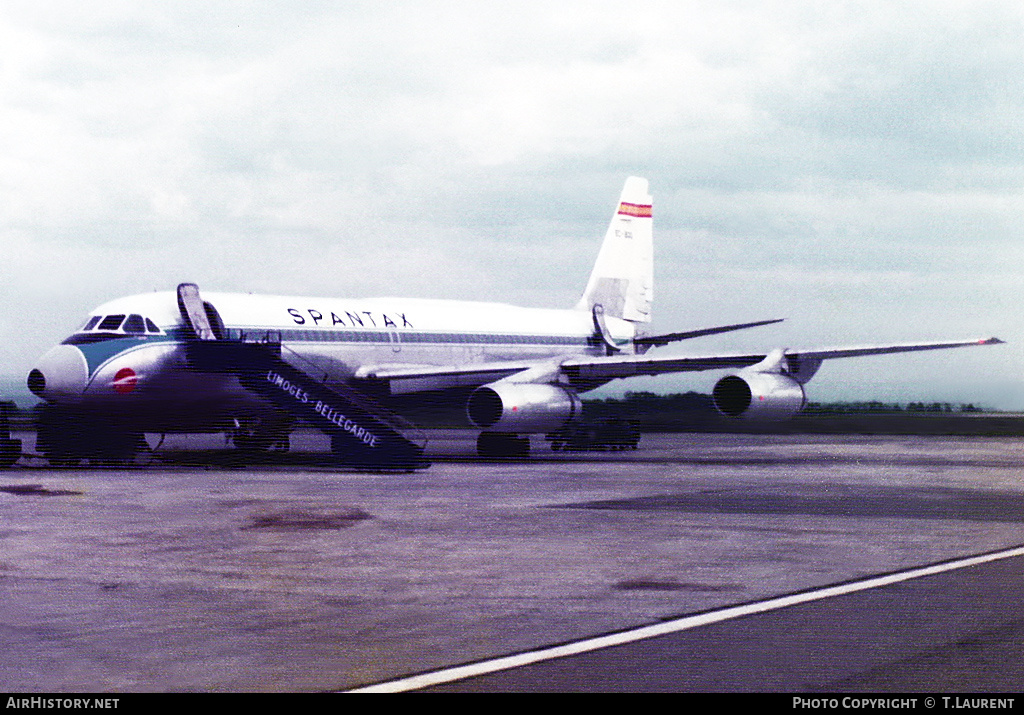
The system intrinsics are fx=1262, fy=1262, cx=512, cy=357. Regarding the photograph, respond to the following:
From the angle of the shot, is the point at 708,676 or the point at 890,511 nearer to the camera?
the point at 708,676

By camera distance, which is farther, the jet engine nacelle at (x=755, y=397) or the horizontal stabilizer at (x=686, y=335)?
the horizontal stabilizer at (x=686, y=335)

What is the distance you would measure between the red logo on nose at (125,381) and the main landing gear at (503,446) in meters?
9.62

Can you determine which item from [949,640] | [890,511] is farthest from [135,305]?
[949,640]

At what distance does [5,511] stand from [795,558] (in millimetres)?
11360

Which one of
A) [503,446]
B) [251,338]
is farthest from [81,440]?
[503,446]

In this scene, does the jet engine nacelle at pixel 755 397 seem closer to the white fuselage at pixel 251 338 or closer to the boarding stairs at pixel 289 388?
the white fuselage at pixel 251 338

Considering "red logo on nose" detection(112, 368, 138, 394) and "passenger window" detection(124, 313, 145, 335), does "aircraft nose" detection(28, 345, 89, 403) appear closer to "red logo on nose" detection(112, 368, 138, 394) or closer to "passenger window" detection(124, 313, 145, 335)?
"red logo on nose" detection(112, 368, 138, 394)

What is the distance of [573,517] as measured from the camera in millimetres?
17391

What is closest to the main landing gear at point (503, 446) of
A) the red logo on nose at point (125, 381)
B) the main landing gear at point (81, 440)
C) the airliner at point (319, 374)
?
the airliner at point (319, 374)

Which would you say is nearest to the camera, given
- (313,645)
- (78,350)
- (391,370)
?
(313,645)

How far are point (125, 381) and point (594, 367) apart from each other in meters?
11.7

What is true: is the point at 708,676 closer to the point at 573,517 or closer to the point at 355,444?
the point at 573,517

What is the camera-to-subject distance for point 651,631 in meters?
9.38

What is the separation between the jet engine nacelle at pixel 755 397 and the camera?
3033cm
